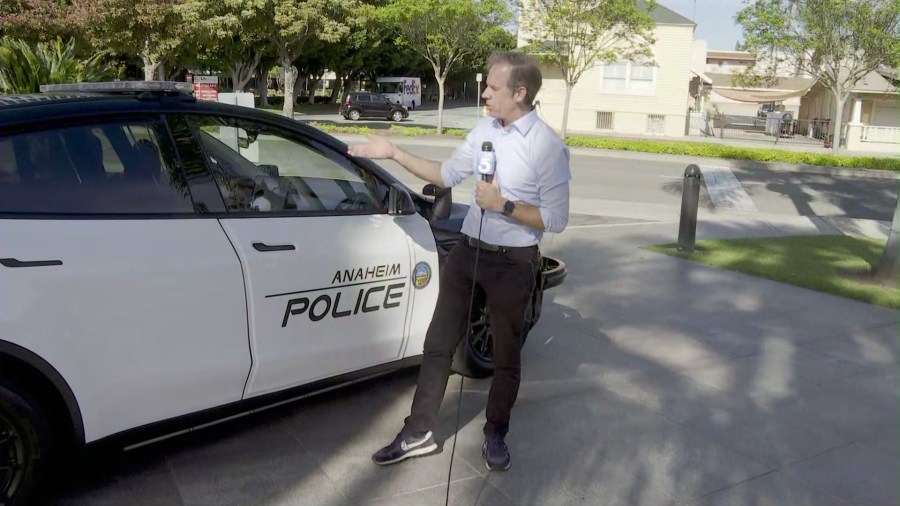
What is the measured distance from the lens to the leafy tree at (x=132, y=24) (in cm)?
2508

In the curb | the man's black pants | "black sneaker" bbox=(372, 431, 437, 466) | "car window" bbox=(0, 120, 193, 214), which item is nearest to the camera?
"car window" bbox=(0, 120, 193, 214)

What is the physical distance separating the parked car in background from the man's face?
41.7 meters

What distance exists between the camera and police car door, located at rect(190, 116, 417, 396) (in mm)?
3600

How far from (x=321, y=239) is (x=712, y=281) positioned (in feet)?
16.9

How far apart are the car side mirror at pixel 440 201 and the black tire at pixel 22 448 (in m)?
2.02

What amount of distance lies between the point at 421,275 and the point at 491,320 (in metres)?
0.64

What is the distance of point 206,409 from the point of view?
352 centimetres

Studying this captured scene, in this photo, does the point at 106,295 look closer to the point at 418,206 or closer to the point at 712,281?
the point at 418,206

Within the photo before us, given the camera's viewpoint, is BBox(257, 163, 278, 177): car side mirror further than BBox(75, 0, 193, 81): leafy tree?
No

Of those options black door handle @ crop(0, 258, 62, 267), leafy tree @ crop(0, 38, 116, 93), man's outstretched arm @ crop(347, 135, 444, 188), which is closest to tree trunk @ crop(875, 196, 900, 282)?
man's outstretched arm @ crop(347, 135, 444, 188)

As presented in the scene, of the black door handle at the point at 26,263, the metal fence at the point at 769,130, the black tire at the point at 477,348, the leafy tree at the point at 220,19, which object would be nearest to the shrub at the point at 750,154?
the metal fence at the point at 769,130

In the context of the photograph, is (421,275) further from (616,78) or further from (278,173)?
(616,78)

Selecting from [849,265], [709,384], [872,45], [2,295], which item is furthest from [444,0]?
[2,295]

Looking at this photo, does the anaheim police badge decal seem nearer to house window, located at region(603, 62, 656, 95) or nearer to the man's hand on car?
the man's hand on car
